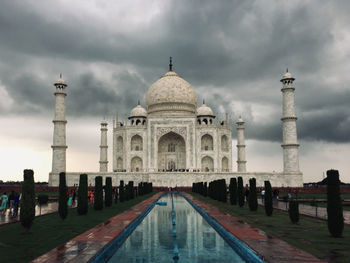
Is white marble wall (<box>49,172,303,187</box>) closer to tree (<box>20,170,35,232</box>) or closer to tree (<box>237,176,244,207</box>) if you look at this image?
tree (<box>237,176,244,207</box>)

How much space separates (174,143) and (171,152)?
1077 millimetres

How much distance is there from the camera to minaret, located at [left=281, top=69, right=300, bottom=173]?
107 ft

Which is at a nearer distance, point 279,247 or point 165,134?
point 279,247

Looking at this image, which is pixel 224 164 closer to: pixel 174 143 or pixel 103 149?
pixel 174 143

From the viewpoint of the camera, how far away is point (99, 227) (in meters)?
8.77

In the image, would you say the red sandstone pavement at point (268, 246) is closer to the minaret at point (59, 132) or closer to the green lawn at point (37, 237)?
the green lawn at point (37, 237)

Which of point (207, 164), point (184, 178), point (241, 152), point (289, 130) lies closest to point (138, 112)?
point (207, 164)

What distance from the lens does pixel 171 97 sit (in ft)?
135

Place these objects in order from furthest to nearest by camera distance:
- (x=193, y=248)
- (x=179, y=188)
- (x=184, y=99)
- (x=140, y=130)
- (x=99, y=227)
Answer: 1. (x=184, y=99)
2. (x=140, y=130)
3. (x=179, y=188)
4. (x=99, y=227)
5. (x=193, y=248)

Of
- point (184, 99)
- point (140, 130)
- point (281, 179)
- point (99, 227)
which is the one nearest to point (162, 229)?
point (99, 227)

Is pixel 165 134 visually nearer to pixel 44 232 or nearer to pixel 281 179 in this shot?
pixel 281 179

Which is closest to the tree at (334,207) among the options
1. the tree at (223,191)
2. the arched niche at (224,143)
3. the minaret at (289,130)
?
the tree at (223,191)

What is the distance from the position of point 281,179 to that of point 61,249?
29.2 meters

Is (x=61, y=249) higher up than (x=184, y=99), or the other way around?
(x=184, y=99)
